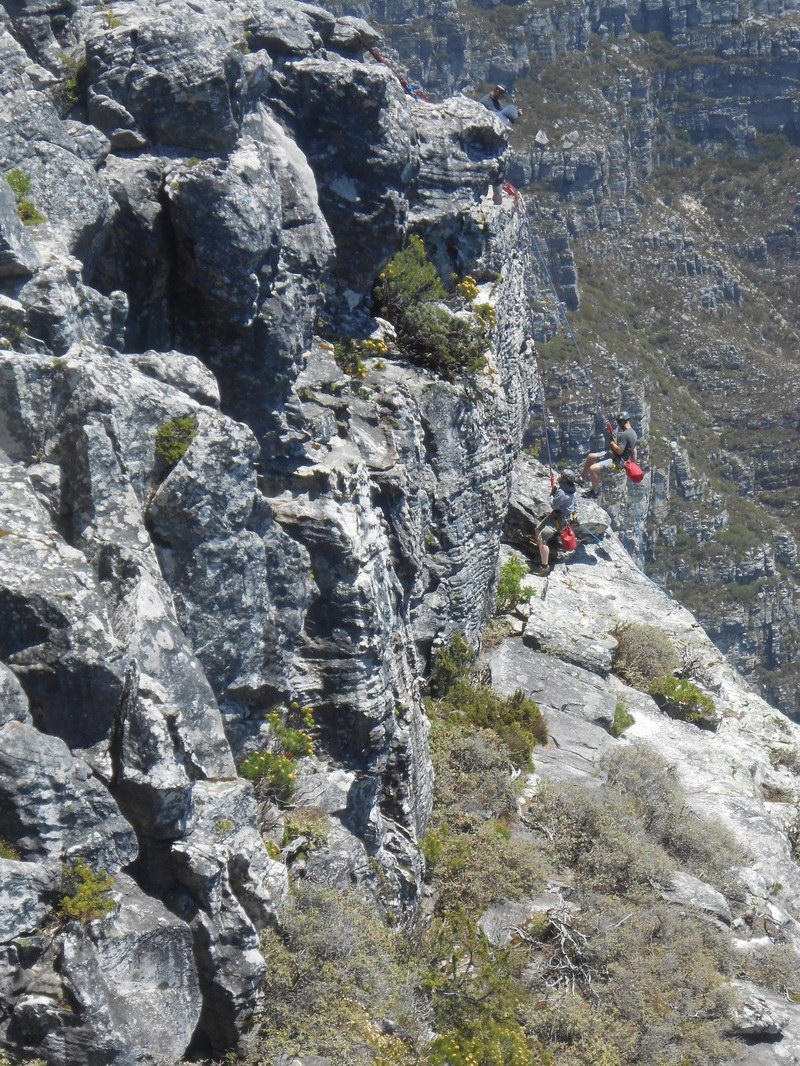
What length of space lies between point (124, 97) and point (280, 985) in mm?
8296

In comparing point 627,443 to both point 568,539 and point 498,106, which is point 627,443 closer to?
point 568,539

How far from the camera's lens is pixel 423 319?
49.4 feet

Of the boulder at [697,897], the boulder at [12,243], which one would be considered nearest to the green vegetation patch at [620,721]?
the boulder at [697,897]

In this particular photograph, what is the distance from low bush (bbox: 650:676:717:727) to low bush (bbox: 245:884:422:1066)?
36.1 feet

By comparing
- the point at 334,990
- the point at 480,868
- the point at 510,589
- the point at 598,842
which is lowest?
the point at 598,842

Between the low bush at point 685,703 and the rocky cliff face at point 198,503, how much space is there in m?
2.91

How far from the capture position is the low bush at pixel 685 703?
1925cm

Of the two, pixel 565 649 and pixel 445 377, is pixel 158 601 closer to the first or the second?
pixel 445 377

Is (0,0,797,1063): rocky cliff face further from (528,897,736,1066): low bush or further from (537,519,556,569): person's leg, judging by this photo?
(537,519,556,569): person's leg

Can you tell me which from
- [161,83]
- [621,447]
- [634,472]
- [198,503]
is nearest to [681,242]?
[621,447]

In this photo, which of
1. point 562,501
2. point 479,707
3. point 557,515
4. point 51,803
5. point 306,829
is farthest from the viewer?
point 557,515

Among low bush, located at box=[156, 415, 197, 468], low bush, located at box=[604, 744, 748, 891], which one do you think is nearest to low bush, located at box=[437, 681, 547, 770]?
low bush, located at box=[604, 744, 748, 891]

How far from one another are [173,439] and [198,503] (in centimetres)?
55

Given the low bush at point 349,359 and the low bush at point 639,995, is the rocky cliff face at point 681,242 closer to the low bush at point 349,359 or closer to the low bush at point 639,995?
the low bush at point 349,359
